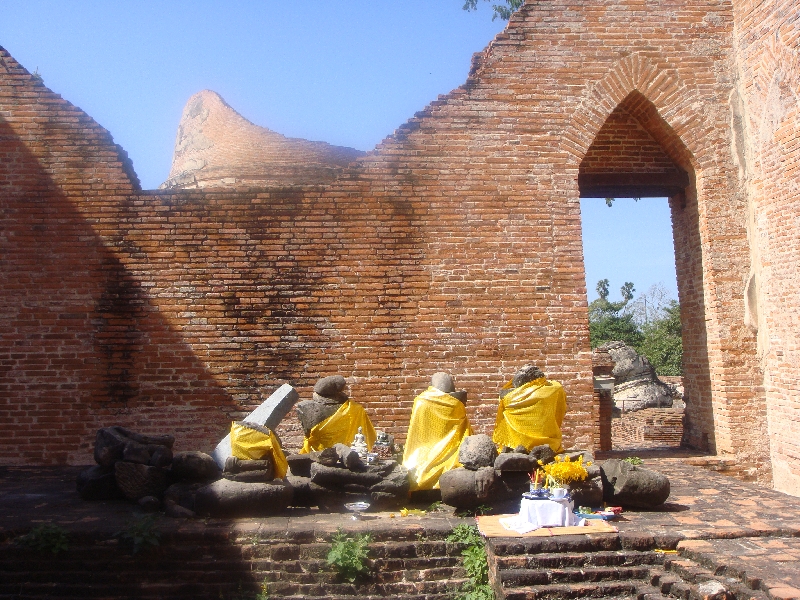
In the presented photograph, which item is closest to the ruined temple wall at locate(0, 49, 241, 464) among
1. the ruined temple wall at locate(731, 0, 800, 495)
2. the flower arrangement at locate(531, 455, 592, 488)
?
the flower arrangement at locate(531, 455, 592, 488)

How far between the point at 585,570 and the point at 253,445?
9.39ft

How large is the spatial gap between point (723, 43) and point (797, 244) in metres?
2.80

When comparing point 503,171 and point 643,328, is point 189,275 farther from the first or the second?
point 643,328

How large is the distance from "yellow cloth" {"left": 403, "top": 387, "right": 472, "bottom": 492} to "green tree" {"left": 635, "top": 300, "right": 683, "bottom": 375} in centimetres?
1863

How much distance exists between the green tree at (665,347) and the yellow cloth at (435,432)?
18.6 metres

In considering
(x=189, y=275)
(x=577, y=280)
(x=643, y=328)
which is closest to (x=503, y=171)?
(x=577, y=280)

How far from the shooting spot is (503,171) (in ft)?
27.8

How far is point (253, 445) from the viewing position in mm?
6055

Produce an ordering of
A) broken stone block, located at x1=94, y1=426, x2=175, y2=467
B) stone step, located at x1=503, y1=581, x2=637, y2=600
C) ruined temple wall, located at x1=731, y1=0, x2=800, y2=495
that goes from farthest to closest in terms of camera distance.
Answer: ruined temple wall, located at x1=731, y1=0, x2=800, y2=495
broken stone block, located at x1=94, y1=426, x2=175, y2=467
stone step, located at x1=503, y1=581, x2=637, y2=600

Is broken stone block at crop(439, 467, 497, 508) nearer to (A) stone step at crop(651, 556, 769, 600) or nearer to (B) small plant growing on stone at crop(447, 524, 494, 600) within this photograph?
(B) small plant growing on stone at crop(447, 524, 494, 600)

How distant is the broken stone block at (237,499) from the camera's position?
5.65 metres

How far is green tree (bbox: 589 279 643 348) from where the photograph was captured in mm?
27422

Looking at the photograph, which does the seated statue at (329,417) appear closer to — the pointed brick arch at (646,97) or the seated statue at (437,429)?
the seated statue at (437,429)

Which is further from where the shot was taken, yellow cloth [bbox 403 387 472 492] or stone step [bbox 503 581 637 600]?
yellow cloth [bbox 403 387 472 492]
